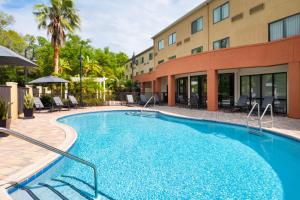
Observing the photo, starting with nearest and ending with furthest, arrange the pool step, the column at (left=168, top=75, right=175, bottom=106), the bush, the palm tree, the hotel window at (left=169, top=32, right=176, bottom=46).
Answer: the pool step → the bush → the column at (left=168, top=75, right=175, bottom=106) → the palm tree → the hotel window at (left=169, top=32, right=176, bottom=46)

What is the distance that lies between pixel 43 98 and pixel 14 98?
269 inches

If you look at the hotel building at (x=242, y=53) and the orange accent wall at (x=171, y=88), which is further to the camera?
the orange accent wall at (x=171, y=88)

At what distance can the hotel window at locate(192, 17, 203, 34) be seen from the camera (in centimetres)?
2239

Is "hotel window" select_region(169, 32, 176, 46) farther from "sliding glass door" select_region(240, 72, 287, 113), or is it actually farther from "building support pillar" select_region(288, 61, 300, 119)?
"building support pillar" select_region(288, 61, 300, 119)

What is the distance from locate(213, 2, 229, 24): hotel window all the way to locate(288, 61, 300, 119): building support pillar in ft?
27.2

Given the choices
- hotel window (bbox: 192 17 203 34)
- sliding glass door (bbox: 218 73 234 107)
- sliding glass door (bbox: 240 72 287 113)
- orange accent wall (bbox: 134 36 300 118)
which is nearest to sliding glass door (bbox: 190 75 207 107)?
sliding glass door (bbox: 218 73 234 107)

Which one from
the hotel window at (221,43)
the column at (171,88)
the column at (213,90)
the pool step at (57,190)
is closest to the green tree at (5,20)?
the column at (171,88)

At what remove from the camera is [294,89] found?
12578 mm

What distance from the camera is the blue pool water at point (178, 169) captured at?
471cm

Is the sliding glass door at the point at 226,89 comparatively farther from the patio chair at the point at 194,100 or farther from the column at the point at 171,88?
the column at the point at 171,88

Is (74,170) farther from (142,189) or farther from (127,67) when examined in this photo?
(127,67)

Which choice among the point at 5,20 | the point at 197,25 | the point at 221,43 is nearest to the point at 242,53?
the point at 221,43

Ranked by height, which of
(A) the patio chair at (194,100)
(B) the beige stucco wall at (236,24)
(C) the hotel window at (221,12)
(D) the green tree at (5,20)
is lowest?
(A) the patio chair at (194,100)

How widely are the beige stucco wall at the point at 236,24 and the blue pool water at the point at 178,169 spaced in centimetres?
867
